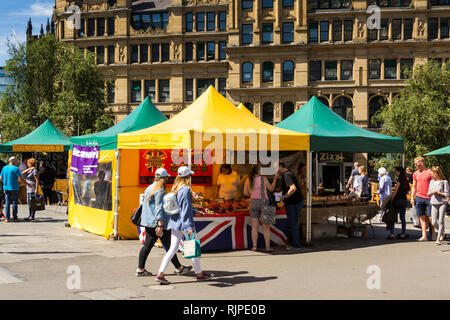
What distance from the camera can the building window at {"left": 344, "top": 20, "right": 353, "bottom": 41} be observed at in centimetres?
5056

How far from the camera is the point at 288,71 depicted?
5122 cm

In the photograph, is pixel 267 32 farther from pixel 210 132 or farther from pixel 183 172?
pixel 183 172

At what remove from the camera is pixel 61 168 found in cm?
2883

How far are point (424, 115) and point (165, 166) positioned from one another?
21.2 metres

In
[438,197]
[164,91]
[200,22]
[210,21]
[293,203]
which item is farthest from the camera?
[164,91]

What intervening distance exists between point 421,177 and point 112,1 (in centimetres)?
5185

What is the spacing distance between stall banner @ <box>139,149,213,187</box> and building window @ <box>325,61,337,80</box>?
3826cm

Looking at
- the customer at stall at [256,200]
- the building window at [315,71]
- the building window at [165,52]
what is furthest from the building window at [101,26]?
the customer at stall at [256,200]

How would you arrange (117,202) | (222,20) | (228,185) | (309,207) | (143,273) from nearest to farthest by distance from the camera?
(143,273) < (309,207) < (117,202) < (228,185) < (222,20)

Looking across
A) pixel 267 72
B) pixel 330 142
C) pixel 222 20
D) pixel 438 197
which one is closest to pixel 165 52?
pixel 222 20

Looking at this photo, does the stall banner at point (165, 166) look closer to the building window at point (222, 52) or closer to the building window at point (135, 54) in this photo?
the building window at point (222, 52)

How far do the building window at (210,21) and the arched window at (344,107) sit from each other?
14.8 meters

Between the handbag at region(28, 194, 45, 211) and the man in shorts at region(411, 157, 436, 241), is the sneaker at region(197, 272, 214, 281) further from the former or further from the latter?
the handbag at region(28, 194, 45, 211)
